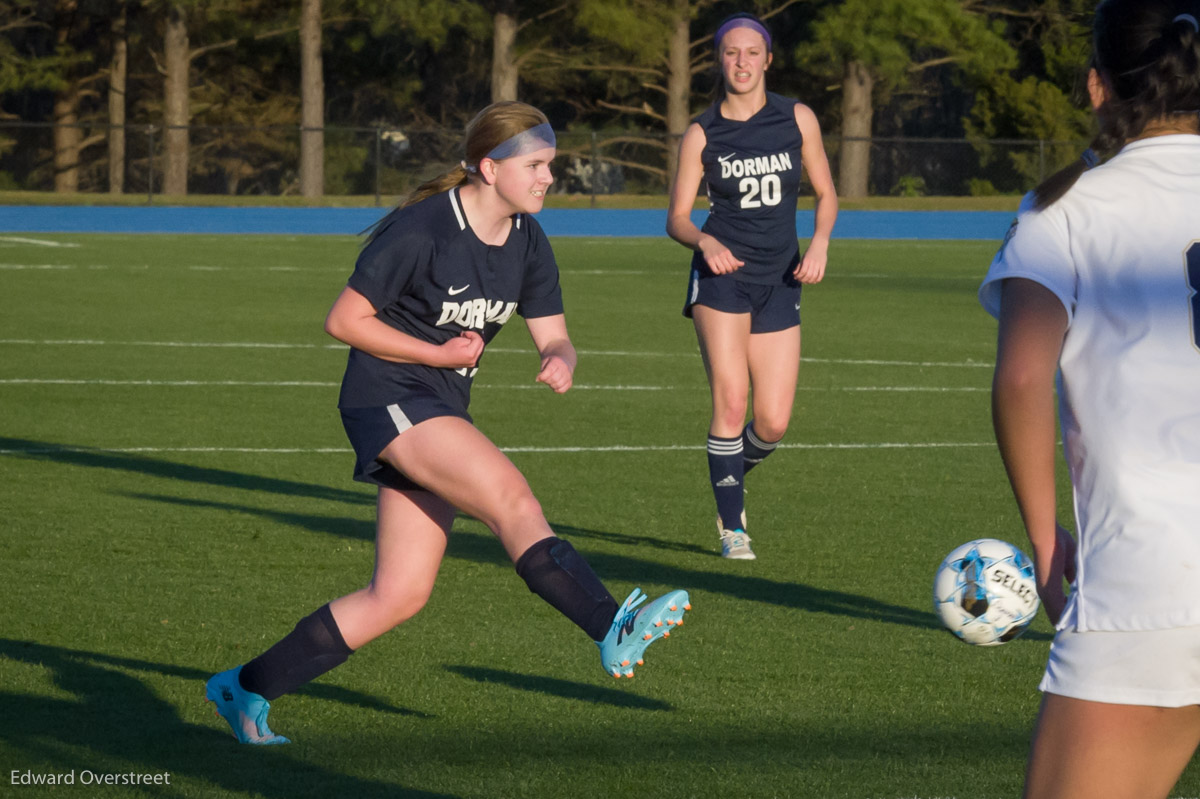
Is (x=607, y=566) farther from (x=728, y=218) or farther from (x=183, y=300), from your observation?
(x=183, y=300)

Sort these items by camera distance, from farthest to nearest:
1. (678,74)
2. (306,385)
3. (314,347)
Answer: (678,74) → (314,347) → (306,385)

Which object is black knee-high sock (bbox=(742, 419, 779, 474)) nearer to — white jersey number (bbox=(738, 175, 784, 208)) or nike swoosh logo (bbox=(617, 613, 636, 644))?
white jersey number (bbox=(738, 175, 784, 208))

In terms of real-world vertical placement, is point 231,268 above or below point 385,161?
below

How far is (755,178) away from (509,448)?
9.82 ft

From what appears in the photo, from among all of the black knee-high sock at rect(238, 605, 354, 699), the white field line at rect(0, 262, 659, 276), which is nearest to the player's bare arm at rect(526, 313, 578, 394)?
the black knee-high sock at rect(238, 605, 354, 699)

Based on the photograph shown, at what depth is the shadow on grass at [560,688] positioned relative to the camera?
5.10 m

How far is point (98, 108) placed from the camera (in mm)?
60250

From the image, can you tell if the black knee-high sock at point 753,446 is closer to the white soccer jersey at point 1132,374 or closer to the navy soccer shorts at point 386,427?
the navy soccer shorts at point 386,427

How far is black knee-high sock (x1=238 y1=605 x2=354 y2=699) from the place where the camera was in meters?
4.41

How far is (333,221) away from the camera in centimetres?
3831

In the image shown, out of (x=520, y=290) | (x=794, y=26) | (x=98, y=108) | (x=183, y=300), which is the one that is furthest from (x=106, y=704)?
(x=98, y=108)

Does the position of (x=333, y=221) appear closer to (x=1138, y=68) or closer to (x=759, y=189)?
(x=759, y=189)

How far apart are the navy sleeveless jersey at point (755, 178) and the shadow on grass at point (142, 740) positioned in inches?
123

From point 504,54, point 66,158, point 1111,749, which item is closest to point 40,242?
point 504,54
